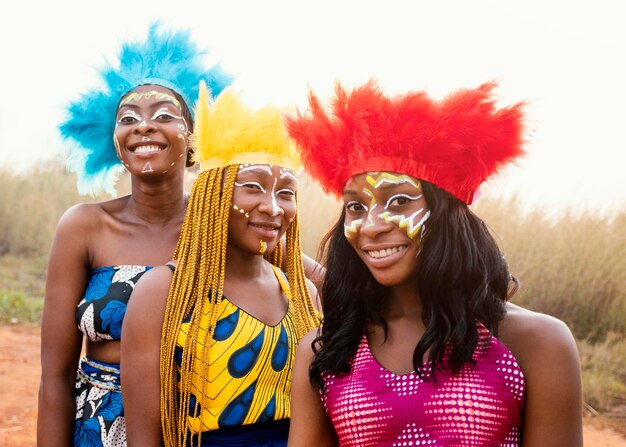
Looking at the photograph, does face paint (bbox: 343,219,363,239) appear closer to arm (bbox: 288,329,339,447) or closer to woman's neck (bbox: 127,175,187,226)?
arm (bbox: 288,329,339,447)

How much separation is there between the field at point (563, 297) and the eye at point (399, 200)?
410 centimetres

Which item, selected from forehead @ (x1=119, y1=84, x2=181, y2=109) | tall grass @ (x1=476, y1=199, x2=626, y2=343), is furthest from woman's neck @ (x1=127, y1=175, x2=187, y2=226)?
tall grass @ (x1=476, y1=199, x2=626, y2=343)

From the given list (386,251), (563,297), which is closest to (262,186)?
(386,251)

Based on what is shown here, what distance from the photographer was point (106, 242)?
3.39m

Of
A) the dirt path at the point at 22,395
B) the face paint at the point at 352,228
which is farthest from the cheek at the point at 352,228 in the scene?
the dirt path at the point at 22,395

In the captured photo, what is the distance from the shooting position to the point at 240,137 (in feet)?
9.98

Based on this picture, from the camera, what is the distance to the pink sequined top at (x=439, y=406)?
220cm

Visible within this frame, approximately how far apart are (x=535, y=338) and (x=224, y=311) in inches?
45.4

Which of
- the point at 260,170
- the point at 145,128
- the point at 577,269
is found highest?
the point at 145,128

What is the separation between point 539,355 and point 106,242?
74.5 inches

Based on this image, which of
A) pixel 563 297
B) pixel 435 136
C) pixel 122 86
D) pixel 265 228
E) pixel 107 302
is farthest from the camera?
pixel 563 297

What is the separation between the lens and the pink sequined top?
86.6 inches

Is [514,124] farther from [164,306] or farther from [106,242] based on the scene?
[106,242]

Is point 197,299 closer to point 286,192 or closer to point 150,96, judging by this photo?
point 286,192
